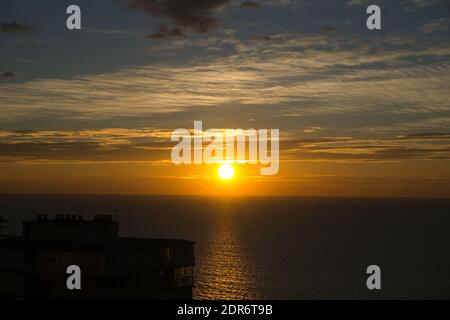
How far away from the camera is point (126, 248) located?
52.6 meters

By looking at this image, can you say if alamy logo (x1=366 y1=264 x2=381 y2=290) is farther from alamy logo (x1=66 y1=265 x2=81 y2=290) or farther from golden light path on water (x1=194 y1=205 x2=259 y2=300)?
alamy logo (x1=66 y1=265 x2=81 y2=290)

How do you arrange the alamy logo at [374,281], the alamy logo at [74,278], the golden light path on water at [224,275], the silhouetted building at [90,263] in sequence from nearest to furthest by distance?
the alamy logo at [74,278], the silhouetted building at [90,263], the golden light path on water at [224,275], the alamy logo at [374,281]

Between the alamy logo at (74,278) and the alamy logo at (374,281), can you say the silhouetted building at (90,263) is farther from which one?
the alamy logo at (374,281)

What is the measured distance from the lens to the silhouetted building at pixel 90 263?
1988 inches

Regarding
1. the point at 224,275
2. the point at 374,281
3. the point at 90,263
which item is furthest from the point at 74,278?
the point at 374,281

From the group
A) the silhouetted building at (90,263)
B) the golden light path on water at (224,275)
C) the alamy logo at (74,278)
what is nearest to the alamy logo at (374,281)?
the golden light path on water at (224,275)

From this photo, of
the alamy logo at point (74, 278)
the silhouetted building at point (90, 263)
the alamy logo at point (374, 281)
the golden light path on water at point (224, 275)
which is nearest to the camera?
the alamy logo at point (74, 278)

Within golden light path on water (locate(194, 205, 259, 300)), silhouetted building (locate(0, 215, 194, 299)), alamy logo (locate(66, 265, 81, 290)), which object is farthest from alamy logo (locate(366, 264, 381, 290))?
alamy logo (locate(66, 265, 81, 290))

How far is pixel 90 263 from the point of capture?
50.7 m

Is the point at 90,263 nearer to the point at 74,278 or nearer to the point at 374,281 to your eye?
the point at 74,278
